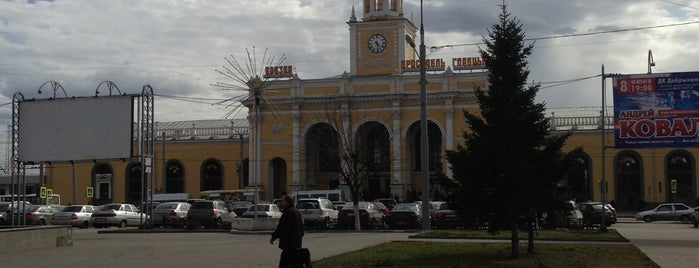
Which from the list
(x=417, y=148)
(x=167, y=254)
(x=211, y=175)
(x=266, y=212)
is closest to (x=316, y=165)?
(x=417, y=148)

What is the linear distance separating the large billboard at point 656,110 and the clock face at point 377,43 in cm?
4335

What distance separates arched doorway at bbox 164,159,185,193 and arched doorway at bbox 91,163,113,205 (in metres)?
5.83

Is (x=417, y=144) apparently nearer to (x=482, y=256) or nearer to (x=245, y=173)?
(x=245, y=173)

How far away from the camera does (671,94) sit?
96.3 feet

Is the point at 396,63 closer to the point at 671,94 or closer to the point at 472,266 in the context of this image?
the point at 671,94

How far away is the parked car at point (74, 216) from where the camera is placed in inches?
1656

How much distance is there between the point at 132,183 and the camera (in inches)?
3123

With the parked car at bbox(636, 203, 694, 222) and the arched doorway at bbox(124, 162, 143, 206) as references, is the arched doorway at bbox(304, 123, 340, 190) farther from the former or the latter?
the parked car at bbox(636, 203, 694, 222)

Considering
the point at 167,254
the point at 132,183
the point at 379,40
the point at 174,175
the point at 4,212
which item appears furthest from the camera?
the point at 132,183

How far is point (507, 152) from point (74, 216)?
30.8 metres

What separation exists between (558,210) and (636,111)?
44.2 feet

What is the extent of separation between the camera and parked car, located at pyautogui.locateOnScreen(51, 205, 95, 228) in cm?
4206

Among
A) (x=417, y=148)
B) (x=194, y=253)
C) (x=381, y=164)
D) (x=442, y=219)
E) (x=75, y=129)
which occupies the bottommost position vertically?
(x=194, y=253)

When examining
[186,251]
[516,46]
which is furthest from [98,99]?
[516,46]
